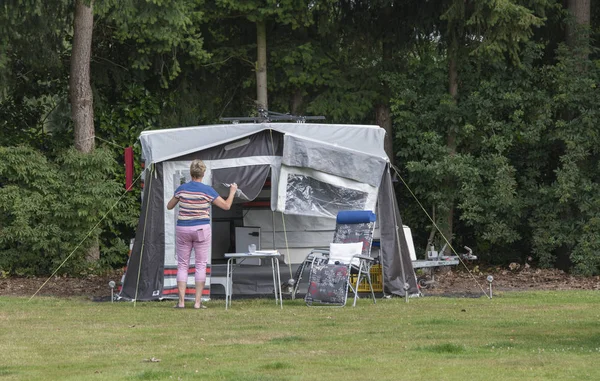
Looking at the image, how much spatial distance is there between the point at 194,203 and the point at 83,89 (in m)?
5.94

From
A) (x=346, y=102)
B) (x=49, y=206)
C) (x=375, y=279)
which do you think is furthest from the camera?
(x=346, y=102)

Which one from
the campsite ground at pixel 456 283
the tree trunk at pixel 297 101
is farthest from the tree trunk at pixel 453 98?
the tree trunk at pixel 297 101

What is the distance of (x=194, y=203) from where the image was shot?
10109 mm

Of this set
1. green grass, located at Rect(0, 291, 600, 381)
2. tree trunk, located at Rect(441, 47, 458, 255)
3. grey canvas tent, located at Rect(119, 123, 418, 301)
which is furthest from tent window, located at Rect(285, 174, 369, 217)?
tree trunk, located at Rect(441, 47, 458, 255)

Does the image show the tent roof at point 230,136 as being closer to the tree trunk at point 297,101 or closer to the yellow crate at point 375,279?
the yellow crate at point 375,279

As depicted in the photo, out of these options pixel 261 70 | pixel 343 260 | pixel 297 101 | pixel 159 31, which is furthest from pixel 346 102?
pixel 343 260

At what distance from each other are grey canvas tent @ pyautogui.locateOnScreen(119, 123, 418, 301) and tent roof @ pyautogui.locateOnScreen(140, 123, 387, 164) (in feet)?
0.04

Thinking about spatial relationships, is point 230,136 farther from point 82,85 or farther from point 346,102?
point 346,102

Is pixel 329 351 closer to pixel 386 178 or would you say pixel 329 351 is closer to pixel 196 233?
pixel 196 233

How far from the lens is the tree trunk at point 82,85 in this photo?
597 inches

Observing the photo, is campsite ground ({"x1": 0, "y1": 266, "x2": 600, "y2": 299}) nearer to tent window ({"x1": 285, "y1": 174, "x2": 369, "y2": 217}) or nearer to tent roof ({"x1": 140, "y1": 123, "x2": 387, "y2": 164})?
tent window ({"x1": 285, "y1": 174, "x2": 369, "y2": 217})

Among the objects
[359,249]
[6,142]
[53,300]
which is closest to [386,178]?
[359,249]

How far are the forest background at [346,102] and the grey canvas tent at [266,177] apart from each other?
3.28 metres

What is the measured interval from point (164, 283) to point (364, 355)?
493 centimetres
